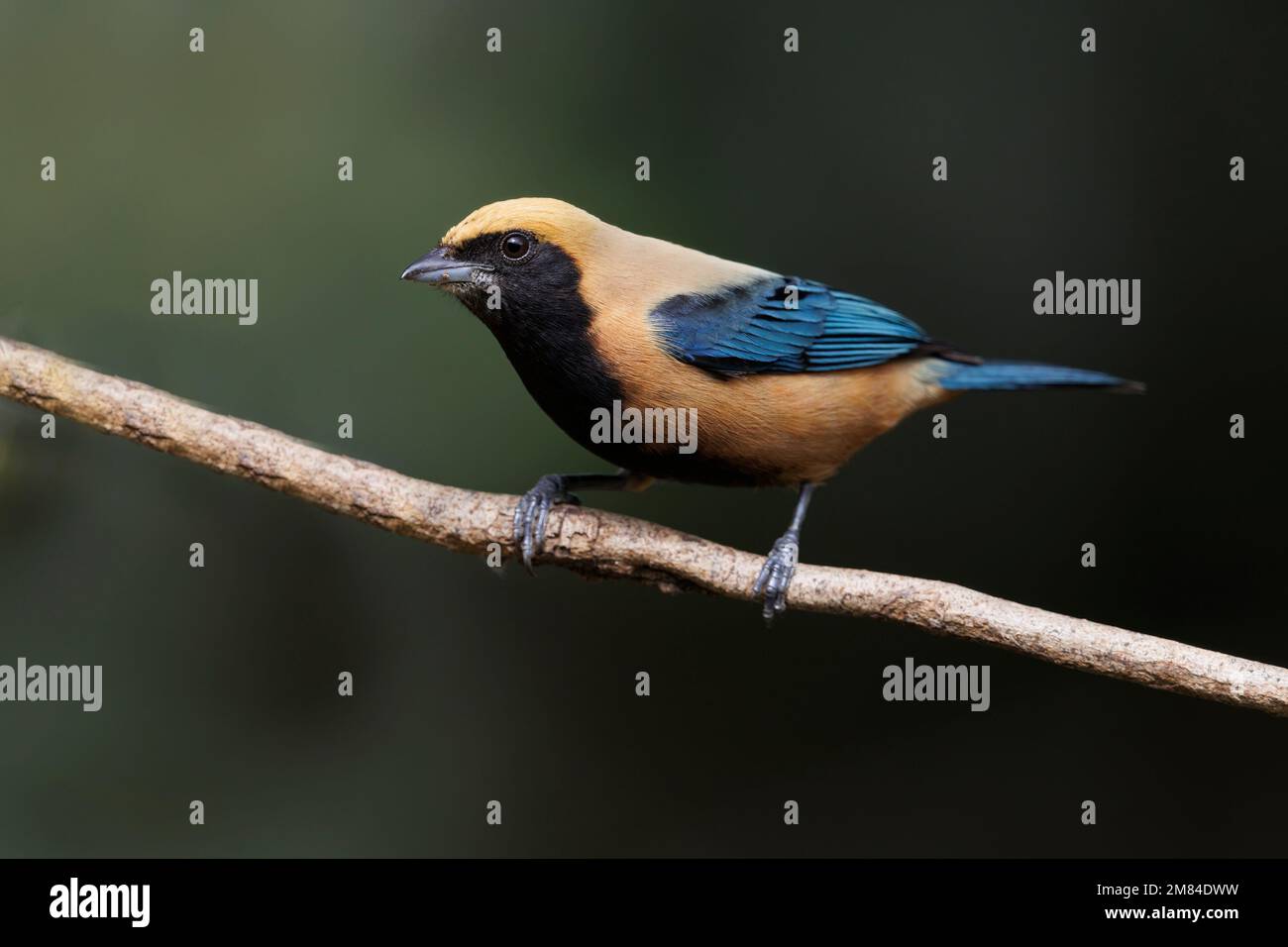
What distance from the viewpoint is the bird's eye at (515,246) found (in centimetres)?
401

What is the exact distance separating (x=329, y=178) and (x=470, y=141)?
59 centimetres

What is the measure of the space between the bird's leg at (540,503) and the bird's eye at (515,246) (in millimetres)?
708

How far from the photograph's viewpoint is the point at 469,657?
5.36m

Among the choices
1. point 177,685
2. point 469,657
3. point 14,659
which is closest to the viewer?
point 14,659

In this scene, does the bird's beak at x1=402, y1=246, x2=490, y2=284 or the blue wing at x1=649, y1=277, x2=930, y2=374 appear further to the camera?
the blue wing at x1=649, y1=277, x2=930, y2=374

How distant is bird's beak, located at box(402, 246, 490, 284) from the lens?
13.0 ft

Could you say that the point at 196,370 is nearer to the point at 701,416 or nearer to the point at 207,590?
the point at 207,590

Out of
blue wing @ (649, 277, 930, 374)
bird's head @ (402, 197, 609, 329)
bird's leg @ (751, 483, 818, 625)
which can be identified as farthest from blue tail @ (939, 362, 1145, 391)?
bird's head @ (402, 197, 609, 329)

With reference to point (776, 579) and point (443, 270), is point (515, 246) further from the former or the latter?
point (776, 579)

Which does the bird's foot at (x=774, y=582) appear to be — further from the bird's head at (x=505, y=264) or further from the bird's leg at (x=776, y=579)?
the bird's head at (x=505, y=264)

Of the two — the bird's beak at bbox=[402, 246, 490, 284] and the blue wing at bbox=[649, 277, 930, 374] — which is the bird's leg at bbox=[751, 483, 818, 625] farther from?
the bird's beak at bbox=[402, 246, 490, 284]

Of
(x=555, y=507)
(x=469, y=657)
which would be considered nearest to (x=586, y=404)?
(x=555, y=507)

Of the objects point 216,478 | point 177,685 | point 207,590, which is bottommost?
point 177,685

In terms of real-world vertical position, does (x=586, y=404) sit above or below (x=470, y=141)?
below
